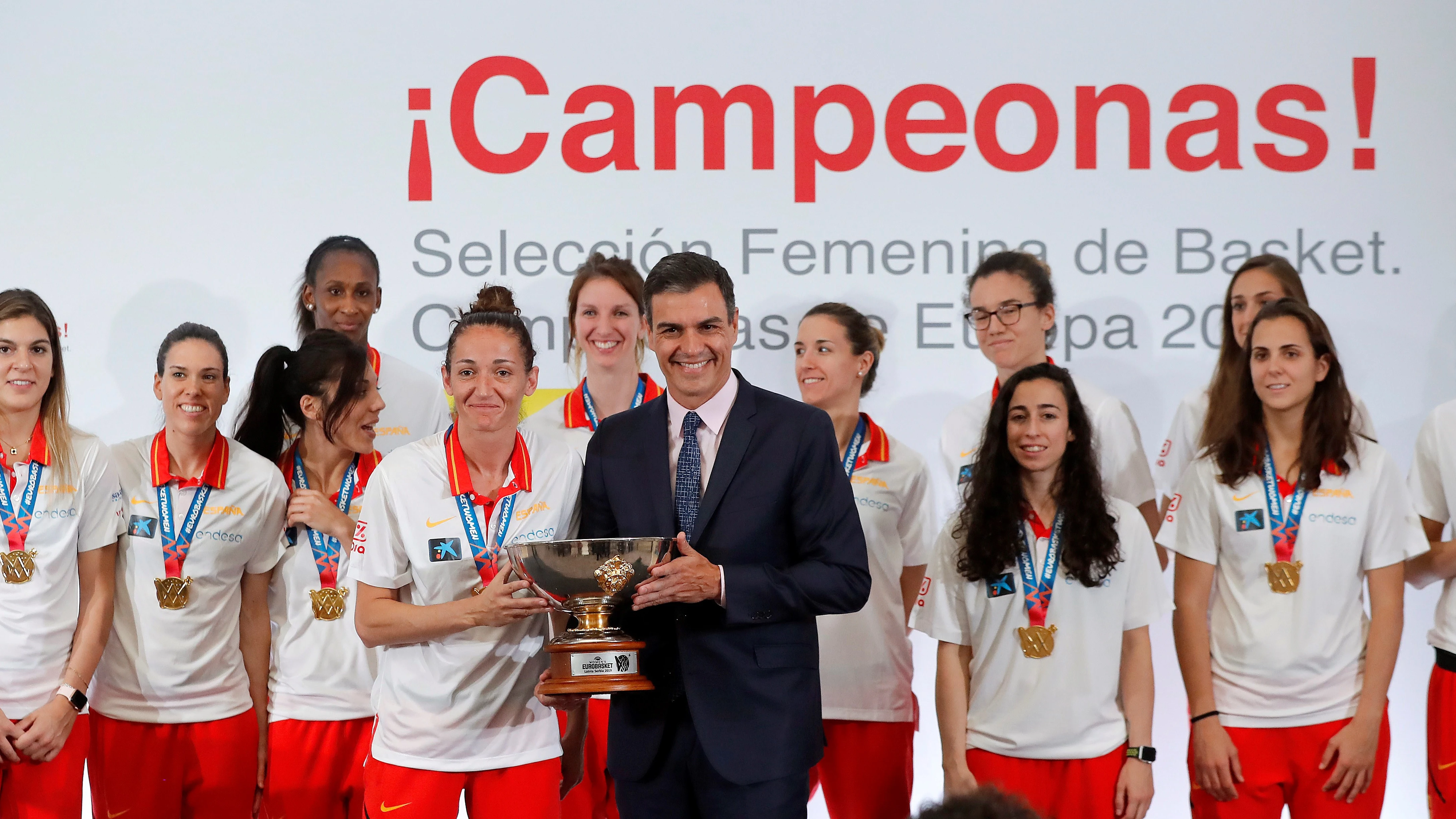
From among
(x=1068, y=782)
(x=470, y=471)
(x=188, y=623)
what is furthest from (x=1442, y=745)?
(x=188, y=623)

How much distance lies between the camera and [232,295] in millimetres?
5055

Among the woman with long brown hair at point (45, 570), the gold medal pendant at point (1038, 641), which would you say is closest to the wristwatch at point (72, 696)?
the woman with long brown hair at point (45, 570)

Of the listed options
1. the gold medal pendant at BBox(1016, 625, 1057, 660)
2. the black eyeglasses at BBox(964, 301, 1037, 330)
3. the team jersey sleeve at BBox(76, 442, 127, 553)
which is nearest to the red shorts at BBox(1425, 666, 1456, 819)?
the gold medal pendant at BBox(1016, 625, 1057, 660)

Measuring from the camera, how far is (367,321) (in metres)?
4.44

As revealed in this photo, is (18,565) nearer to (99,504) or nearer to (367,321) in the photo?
(99,504)

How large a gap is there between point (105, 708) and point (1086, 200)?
3.98 meters

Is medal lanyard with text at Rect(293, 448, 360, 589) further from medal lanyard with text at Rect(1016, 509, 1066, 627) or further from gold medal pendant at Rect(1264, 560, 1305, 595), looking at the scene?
gold medal pendant at Rect(1264, 560, 1305, 595)

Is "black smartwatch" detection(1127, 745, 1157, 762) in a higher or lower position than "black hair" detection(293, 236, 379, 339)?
lower

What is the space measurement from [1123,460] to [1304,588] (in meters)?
0.81

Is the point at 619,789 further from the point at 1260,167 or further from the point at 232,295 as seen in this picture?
the point at 1260,167

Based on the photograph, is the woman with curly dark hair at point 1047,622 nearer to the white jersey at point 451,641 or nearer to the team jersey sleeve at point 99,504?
the white jersey at point 451,641

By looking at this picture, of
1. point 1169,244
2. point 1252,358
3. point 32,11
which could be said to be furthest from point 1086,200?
point 32,11

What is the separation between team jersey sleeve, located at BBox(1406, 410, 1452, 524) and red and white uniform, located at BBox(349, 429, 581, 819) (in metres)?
2.71

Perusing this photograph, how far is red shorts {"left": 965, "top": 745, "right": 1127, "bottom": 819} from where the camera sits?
324cm
